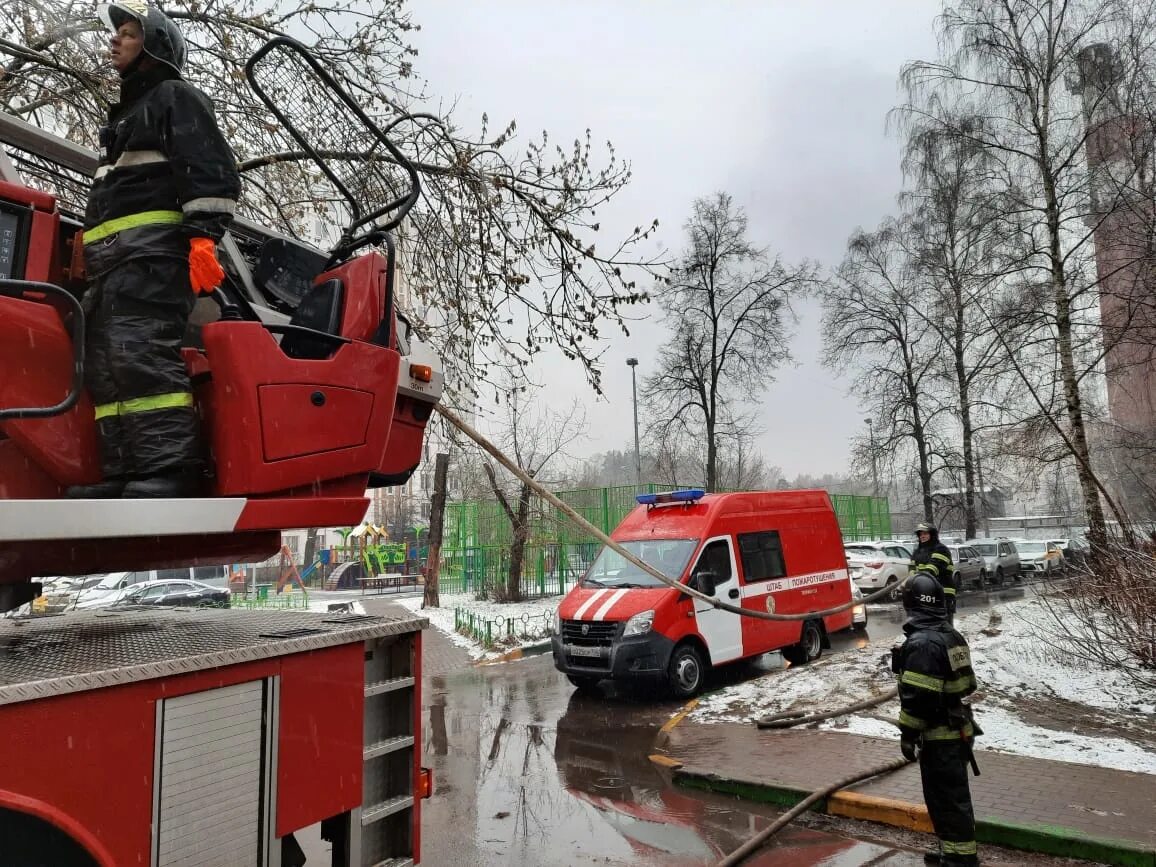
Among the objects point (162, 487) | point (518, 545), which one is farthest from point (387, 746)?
point (518, 545)

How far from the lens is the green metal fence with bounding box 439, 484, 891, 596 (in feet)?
67.3

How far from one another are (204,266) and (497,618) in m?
15.3

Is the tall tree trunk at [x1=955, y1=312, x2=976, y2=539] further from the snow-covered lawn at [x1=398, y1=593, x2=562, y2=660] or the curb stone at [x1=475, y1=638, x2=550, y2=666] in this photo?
the curb stone at [x1=475, y1=638, x2=550, y2=666]

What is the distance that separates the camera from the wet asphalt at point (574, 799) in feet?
17.4

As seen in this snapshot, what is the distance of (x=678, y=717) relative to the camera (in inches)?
344

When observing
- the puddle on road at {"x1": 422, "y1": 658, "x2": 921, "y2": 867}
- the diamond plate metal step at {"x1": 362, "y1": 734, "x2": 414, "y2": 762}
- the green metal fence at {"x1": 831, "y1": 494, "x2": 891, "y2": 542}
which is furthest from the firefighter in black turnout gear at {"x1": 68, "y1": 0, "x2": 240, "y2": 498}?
the green metal fence at {"x1": 831, "y1": 494, "x2": 891, "y2": 542}

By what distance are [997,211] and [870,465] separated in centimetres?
1352

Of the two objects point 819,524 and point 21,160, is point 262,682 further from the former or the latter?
point 819,524

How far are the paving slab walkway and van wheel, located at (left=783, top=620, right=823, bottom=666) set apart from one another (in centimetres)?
419

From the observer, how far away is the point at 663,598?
9641 mm

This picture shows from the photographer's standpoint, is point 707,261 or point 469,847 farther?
point 707,261

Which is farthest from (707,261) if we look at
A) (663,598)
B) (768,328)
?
(663,598)

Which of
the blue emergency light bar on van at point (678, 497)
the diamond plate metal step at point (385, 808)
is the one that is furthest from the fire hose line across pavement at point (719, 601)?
the blue emergency light bar on van at point (678, 497)

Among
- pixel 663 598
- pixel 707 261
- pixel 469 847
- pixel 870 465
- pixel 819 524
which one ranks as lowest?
pixel 469 847
